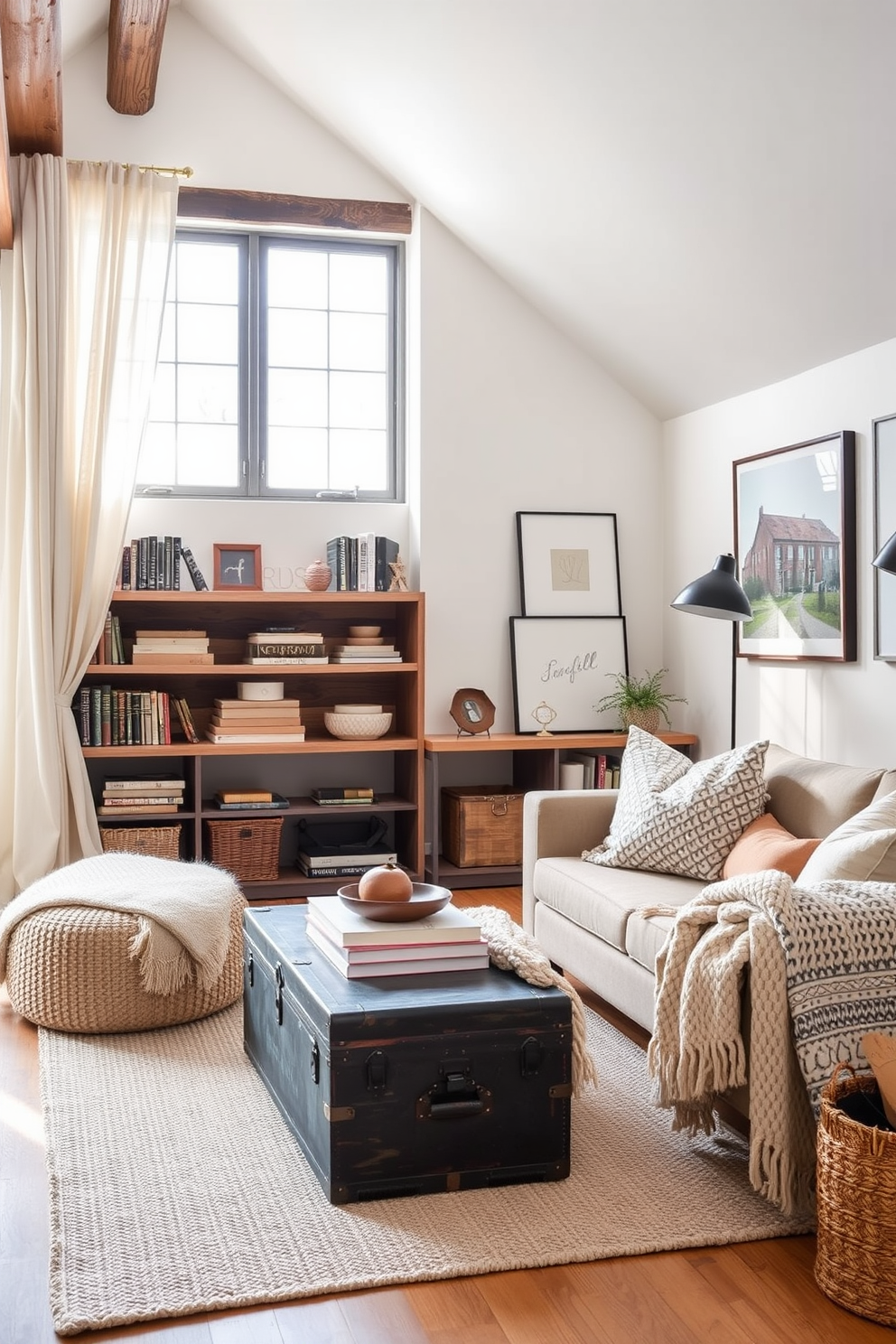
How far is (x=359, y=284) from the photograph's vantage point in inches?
223

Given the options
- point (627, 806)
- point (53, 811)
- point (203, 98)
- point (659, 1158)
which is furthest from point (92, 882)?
point (203, 98)

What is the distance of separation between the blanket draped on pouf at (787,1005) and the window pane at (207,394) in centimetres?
376

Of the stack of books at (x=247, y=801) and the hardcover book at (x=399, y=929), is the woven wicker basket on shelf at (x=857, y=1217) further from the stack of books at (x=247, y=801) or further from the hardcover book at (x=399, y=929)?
the stack of books at (x=247, y=801)

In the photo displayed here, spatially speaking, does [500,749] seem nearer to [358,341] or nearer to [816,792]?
[358,341]

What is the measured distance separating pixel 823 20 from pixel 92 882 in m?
2.95

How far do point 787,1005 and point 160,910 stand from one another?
5.65 ft

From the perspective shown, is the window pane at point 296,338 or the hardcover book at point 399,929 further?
the window pane at point 296,338

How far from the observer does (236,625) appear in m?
5.42

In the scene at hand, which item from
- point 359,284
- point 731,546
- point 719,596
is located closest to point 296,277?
point 359,284

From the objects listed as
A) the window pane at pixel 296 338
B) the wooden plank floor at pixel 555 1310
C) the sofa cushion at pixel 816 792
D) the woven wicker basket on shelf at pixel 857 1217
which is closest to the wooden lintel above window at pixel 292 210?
the window pane at pixel 296 338

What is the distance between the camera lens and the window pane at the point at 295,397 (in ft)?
18.2

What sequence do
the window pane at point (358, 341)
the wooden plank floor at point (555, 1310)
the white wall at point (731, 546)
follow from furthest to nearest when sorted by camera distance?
the window pane at point (358, 341) < the white wall at point (731, 546) < the wooden plank floor at point (555, 1310)

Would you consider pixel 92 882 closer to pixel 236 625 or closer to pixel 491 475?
pixel 236 625

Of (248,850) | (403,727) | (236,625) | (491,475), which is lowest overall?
(248,850)
